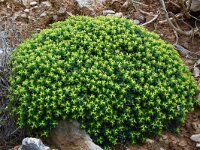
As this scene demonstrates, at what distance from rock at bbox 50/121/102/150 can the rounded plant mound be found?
0.06m

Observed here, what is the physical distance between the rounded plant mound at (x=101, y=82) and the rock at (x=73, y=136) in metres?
0.06

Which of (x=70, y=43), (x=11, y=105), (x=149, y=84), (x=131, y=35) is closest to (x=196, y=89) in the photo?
(x=149, y=84)

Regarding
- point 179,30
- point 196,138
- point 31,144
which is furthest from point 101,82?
point 179,30

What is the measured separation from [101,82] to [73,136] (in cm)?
49

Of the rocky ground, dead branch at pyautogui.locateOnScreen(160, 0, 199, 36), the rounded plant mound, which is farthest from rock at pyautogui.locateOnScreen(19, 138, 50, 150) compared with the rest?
dead branch at pyautogui.locateOnScreen(160, 0, 199, 36)

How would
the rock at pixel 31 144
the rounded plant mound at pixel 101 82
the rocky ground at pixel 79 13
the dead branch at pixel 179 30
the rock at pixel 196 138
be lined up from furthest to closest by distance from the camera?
the rocky ground at pixel 79 13 → the dead branch at pixel 179 30 → the rock at pixel 196 138 → the rounded plant mound at pixel 101 82 → the rock at pixel 31 144

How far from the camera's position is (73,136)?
11.7 ft

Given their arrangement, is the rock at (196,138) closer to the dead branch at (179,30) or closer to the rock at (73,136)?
the rock at (73,136)

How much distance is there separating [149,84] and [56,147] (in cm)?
93

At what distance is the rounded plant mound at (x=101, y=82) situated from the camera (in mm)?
3523

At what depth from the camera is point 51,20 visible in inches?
188

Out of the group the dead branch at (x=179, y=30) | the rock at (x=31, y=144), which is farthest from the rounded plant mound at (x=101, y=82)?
the dead branch at (x=179, y=30)

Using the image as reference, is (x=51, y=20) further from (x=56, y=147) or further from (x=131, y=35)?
(x=56, y=147)

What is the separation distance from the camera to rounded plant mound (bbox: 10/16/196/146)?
3.52m
